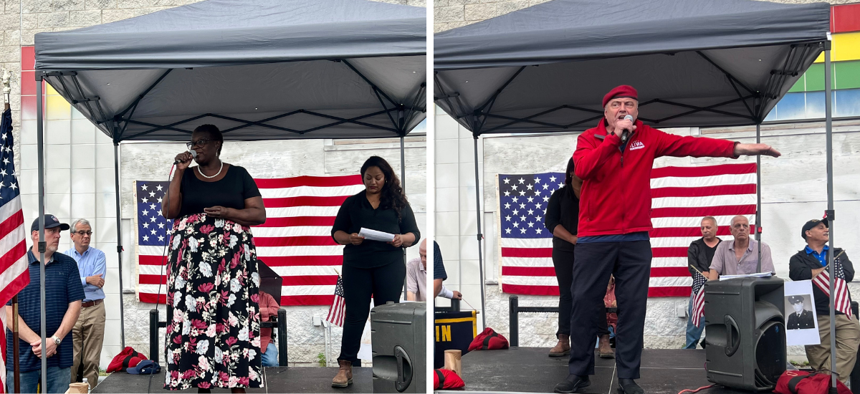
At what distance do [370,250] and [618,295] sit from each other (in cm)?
152

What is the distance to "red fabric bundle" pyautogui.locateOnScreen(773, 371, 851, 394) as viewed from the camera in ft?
12.7

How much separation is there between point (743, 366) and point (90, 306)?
17.5 feet

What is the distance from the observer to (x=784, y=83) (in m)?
5.52

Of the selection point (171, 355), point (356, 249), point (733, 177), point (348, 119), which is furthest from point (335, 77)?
point (733, 177)

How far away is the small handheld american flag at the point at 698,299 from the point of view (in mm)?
7195

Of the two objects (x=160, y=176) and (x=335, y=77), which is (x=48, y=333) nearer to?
(x=335, y=77)

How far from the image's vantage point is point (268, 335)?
21.6ft

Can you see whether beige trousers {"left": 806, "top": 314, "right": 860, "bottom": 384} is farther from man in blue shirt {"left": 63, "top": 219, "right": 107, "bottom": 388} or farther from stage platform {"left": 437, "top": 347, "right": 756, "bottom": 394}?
man in blue shirt {"left": 63, "top": 219, "right": 107, "bottom": 388}

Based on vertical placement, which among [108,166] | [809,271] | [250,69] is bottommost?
[809,271]

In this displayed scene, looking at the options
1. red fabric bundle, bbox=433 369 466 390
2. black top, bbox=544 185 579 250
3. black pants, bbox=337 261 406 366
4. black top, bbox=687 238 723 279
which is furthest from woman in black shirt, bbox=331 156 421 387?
black top, bbox=687 238 723 279

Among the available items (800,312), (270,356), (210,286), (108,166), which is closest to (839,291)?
(800,312)

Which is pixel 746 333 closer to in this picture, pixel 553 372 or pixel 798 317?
pixel 798 317

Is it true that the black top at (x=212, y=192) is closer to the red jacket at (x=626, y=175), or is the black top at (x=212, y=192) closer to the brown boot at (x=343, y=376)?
the brown boot at (x=343, y=376)

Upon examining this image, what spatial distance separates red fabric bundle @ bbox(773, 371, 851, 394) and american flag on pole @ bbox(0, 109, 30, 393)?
4.19 m
